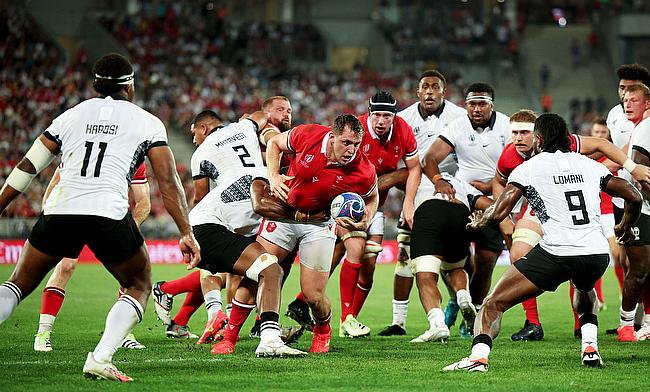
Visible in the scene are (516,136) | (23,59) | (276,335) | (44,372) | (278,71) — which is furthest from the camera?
(278,71)

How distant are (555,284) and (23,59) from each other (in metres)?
32.6

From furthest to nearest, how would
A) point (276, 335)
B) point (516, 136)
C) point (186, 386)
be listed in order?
point (516, 136) → point (276, 335) → point (186, 386)

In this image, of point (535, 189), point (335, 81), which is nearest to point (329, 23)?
point (335, 81)

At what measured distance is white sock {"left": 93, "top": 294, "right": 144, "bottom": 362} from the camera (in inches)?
302

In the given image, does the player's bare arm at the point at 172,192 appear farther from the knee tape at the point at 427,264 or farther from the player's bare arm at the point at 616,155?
the player's bare arm at the point at 616,155

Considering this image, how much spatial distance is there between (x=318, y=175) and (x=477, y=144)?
314 cm

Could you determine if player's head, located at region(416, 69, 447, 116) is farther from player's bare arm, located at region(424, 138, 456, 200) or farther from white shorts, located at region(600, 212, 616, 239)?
white shorts, located at region(600, 212, 616, 239)

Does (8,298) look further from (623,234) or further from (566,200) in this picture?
(623,234)

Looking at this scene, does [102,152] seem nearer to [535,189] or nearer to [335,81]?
[535,189]

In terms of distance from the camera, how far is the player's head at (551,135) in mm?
8648

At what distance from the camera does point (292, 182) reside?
962 cm

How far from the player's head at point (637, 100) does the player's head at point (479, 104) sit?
160 cm

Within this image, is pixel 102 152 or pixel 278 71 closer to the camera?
pixel 102 152

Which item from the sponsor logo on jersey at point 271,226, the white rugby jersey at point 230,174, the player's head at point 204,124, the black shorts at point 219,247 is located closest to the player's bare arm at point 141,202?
the white rugby jersey at point 230,174
